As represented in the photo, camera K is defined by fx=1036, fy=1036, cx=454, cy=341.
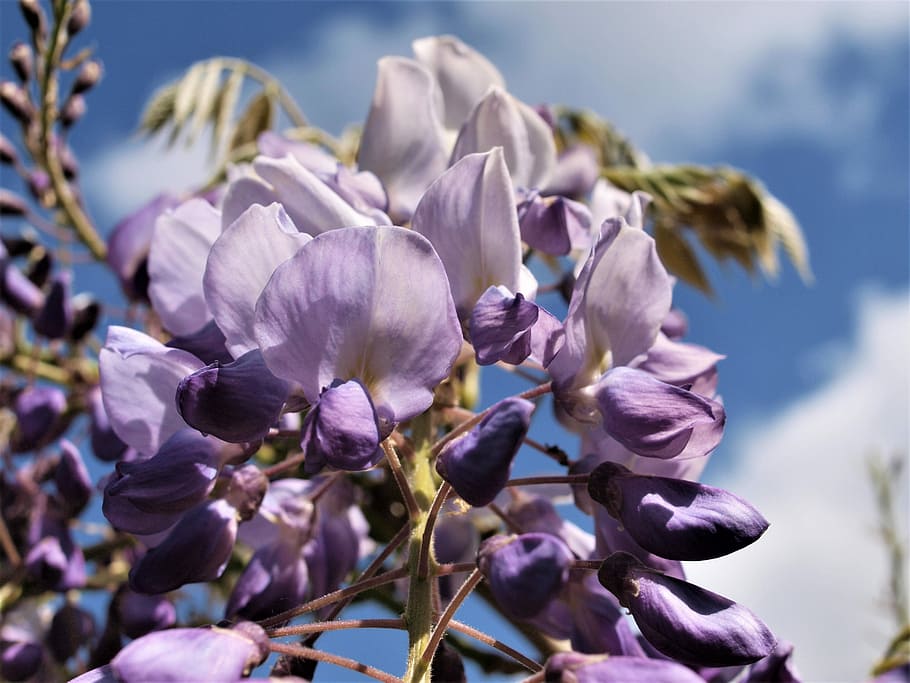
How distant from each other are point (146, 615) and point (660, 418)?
2.48 feet

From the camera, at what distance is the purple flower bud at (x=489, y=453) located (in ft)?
2.24

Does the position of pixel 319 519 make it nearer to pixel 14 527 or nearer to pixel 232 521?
pixel 232 521

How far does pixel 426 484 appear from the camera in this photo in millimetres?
865

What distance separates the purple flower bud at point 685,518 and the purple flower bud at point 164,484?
0.33 metres

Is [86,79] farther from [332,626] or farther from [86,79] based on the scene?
[332,626]

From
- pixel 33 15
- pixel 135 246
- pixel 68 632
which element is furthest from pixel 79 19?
pixel 68 632

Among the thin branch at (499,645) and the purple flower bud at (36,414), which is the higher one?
the thin branch at (499,645)

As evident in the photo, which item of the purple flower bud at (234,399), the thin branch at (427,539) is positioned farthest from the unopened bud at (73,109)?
the thin branch at (427,539)

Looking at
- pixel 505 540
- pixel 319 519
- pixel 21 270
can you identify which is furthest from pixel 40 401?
pixel 505 540

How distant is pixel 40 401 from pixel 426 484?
991 mm

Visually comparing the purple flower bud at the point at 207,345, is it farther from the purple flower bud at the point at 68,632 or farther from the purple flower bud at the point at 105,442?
the purple flower bud at the point at 68,632

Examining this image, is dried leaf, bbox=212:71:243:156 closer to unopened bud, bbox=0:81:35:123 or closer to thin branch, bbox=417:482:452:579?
unopened bud, bbox=0:81:35:123

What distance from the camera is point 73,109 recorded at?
1.85 meters

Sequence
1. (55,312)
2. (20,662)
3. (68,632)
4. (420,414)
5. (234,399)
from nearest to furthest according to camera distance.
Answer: (234,399) < (420,414) < (20,662) < (68,632) < (55,312)
